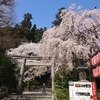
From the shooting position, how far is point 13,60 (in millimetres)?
15875

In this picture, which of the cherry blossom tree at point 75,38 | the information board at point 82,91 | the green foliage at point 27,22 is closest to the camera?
the information board at point 82,91

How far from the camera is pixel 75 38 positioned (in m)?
9.80

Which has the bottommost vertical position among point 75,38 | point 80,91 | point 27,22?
point 80,91

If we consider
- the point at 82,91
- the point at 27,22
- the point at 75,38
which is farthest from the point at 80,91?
the point at 27,22

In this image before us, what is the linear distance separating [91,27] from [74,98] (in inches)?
224

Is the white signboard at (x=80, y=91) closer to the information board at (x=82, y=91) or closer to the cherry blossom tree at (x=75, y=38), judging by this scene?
the information board at (x=82, y=91)

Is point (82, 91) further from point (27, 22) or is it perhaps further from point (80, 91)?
point (27, 22)

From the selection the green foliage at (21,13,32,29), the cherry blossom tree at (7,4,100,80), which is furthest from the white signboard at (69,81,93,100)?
the green foliage at (21,13,32,29)

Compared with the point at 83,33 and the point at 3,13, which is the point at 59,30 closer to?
the point at 83,33

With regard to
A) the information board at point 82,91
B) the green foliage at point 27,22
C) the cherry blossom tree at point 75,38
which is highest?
the green foliage at point 27,22

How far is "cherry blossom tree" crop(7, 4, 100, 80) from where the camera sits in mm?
9125

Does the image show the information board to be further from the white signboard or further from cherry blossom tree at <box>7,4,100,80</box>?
cherry blossom tree at <box>7,4,100,80</box>

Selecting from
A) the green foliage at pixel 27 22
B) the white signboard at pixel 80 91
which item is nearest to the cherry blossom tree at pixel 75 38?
the white signboard at pixel 80 91

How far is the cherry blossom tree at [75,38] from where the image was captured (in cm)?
912
